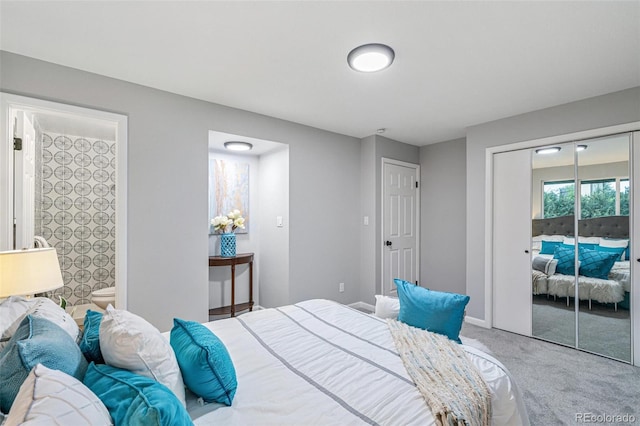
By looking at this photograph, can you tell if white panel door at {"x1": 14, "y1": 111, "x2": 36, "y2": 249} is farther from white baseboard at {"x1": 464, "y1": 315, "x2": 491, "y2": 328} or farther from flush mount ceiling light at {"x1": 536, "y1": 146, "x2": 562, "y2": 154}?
flush mount ceiling light at {"x1": 536, "y1": 146, "x2": 562, "y2": 154}

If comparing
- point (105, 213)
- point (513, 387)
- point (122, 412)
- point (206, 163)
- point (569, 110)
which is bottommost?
point (513, 387)

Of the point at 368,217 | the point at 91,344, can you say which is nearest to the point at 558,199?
the point at 368,217

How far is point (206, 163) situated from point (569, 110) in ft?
12.2

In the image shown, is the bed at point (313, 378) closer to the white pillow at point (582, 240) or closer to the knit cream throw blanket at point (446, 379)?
the knit cream throw blanket at point (446, 379)

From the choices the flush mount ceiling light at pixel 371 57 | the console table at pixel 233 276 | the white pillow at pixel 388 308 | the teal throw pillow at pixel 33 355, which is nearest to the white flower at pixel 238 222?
the console table at pixel 233 276

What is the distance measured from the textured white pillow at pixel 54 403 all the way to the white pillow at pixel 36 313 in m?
0.57

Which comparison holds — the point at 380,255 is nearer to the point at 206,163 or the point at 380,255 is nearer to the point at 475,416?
the point at 206,163

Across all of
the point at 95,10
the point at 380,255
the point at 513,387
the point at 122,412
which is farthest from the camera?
the point at 380,255

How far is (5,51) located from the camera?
213cm

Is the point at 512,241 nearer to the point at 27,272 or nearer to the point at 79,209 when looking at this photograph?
the point at 27,272

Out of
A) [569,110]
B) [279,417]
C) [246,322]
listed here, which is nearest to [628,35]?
[569,110]

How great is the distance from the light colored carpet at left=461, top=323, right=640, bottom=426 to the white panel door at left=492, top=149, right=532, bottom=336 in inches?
11.9

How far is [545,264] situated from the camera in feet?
10.6

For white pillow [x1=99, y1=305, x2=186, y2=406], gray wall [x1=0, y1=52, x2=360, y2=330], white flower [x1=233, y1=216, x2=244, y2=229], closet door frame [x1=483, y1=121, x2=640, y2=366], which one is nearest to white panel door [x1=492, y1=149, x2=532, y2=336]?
closet door frame [x1=483, y1=121, x2=640, y2=366]
